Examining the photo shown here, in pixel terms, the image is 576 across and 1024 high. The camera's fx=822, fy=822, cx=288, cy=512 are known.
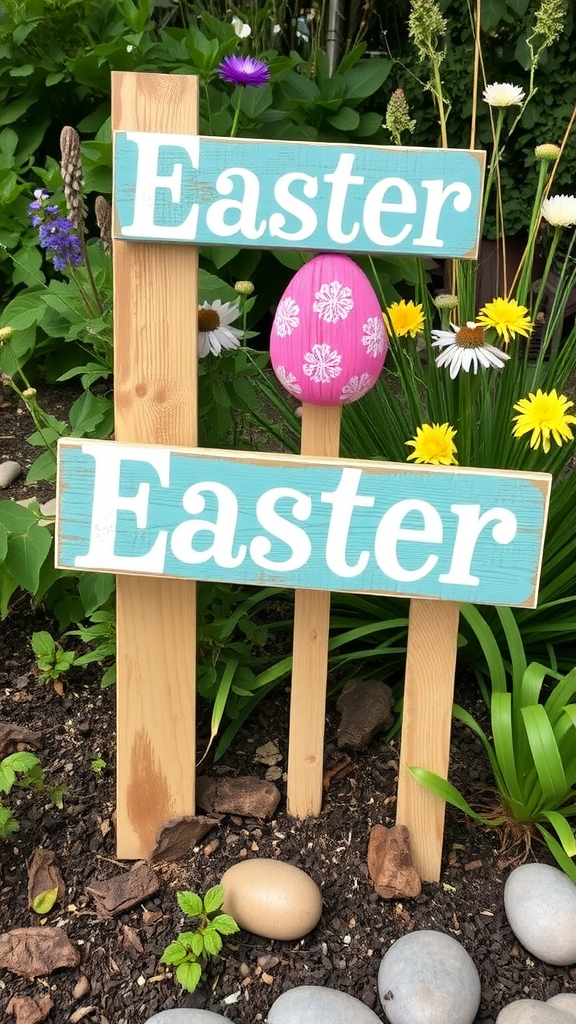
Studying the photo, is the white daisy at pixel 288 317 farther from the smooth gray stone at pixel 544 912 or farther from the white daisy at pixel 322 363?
the smooth gray stone at pixel 544 912

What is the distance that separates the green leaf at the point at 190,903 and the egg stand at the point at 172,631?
8.2 inches

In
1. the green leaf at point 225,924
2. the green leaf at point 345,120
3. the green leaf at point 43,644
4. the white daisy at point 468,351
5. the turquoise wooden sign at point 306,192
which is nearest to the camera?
the turquoise wooden sign at point 306,192

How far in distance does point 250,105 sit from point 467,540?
1985 mm

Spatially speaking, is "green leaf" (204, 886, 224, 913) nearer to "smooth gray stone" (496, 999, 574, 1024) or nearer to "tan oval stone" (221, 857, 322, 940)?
"tan oval stone" (221, 857, 322, 940)

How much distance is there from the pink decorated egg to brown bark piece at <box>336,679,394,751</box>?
0.74 m

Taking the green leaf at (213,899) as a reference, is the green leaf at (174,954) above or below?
below

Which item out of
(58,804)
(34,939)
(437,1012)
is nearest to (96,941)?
(34,939)

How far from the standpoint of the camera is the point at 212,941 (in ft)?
4.00

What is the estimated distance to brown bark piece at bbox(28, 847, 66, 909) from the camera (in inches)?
54.5

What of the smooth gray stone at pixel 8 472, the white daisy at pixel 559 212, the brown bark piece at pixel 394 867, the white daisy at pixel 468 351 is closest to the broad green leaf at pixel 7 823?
the brown bark piece at pixel 394 867

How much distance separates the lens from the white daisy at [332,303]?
3.78 ft

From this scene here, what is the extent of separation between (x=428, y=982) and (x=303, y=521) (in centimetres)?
70

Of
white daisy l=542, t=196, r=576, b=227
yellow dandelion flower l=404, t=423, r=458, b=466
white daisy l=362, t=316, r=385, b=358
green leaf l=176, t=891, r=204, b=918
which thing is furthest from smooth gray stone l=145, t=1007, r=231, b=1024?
white daisy l=542, t=196, r=576, b=227

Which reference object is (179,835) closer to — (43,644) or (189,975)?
(189,975)
